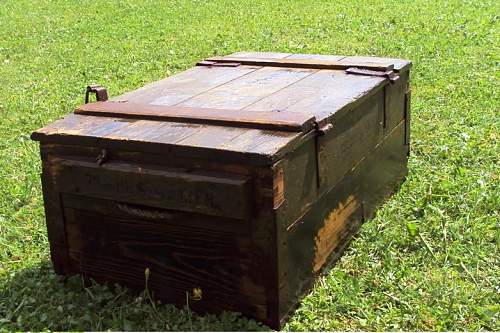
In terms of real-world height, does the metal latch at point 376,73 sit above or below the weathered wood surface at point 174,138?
above

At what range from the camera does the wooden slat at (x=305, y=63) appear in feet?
14.6

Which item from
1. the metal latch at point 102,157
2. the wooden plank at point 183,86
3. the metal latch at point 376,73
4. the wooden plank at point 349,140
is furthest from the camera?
the metal latch at point 376,73

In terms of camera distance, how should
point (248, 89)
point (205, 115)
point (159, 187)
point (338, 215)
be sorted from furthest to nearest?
point (248, 89), point (338, 215), point (205, 115), point (159, 187)

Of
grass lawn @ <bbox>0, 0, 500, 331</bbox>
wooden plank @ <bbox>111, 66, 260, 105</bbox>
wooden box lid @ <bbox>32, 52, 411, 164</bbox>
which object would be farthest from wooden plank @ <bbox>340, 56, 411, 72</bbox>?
grass lawn @ <bbox>0, 0, 500, 331</bbox>

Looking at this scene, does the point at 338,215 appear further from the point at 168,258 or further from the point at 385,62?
the point at 385,62

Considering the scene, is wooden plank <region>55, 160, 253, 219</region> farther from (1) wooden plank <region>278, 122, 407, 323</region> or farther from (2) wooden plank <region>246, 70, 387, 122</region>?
(2) wooden plank <region>246, 70, 387, 122</region>

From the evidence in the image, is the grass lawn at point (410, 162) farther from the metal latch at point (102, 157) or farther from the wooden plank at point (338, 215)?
the metal latch at point (102, 157)

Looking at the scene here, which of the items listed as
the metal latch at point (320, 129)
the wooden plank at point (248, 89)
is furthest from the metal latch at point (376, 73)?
the metal latch at point (320, 129)

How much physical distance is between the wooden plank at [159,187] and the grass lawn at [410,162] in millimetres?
505

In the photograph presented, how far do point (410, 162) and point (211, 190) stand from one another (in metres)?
2.47

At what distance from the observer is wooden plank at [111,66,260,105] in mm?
3967

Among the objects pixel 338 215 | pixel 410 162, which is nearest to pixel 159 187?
pixel 338 215

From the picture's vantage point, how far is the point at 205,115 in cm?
349

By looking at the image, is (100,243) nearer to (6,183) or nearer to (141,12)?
(6,183)
